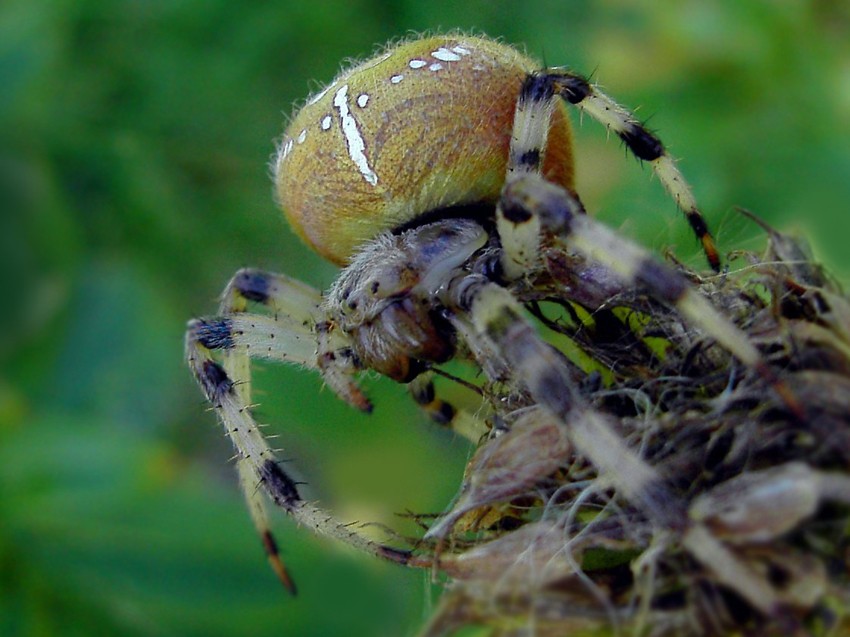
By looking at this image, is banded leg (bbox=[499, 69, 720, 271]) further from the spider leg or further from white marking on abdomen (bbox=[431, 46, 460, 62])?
the spider leg

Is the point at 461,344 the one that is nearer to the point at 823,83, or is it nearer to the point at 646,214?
the point at 646,214

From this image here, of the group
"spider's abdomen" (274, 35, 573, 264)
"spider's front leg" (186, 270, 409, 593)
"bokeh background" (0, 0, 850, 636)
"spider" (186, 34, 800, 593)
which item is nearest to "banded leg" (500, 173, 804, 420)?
"spider" (186, 34, 800, 593)

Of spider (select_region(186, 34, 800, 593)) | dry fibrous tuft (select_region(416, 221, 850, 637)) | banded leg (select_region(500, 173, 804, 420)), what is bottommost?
dry fibrous tuft (select_region(416, 221, 850, 637))

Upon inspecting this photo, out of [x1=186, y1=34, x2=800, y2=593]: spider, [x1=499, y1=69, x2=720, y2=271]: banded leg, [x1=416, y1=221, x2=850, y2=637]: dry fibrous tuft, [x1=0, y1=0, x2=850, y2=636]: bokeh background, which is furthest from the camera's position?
[x1=0, y1=0, x2=850, y2=636]: bokeh background

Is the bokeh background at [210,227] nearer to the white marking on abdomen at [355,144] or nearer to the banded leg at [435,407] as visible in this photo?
the banded leg at [435,407]

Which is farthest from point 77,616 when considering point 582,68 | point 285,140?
point 582,68

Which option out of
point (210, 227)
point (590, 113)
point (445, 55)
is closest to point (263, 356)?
point (445, 55)
